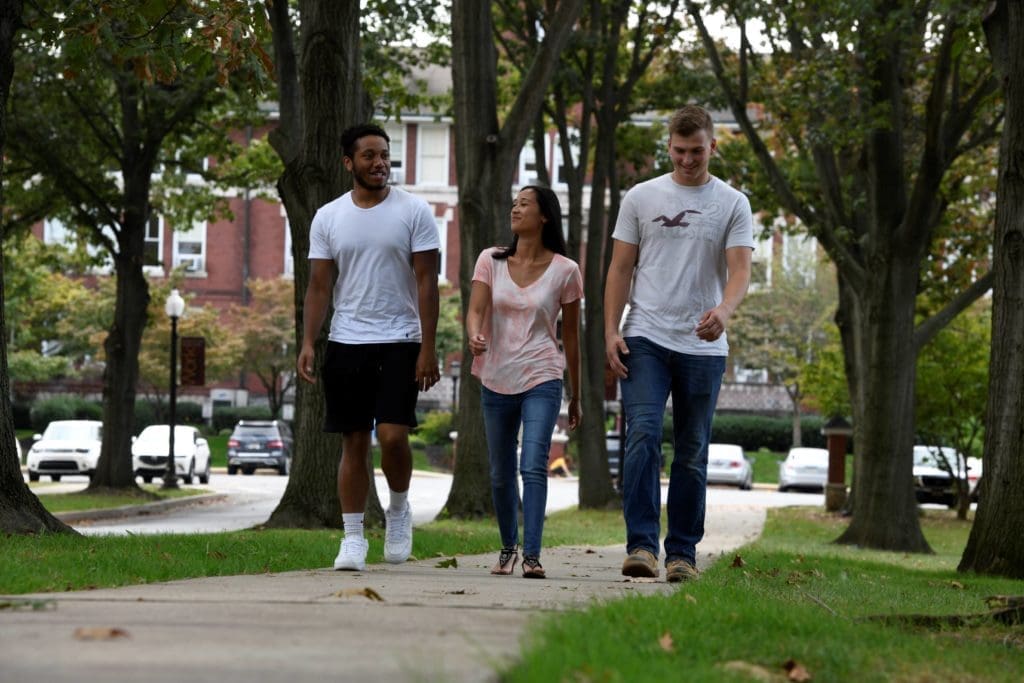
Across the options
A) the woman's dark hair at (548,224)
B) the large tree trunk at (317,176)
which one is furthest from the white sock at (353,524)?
the large tree trunk at (317,176)

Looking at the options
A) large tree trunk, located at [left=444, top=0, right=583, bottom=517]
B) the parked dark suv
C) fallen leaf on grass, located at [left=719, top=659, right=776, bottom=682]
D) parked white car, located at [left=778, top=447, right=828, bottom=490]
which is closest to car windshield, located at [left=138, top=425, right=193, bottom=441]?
the parked dark suv

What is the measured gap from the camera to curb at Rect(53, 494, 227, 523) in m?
22.4

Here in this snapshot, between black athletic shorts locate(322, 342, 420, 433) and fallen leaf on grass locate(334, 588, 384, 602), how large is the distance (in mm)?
1950

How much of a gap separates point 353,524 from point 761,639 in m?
3.44

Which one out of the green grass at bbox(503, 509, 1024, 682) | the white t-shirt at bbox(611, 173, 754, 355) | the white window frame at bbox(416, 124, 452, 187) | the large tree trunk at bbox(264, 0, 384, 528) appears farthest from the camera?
the white window frame at bbox(416, 124, 452, 187)

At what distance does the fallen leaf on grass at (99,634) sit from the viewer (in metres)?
4.51

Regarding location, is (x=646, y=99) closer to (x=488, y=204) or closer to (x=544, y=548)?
(x=488, y=204)

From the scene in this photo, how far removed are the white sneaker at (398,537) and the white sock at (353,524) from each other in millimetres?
485

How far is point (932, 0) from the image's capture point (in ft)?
59.5

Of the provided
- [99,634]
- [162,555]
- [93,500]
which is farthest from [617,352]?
[93,500]

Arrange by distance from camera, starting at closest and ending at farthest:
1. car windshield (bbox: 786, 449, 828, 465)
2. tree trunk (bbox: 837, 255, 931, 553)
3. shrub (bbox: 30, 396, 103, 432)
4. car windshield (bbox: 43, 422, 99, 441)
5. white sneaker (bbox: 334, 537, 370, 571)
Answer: white sneaker (bbox: 334, 537, 370, 571)
tree trunk (bbox: 837, 255, 931, 553)
car windshield (bbox: 43, 422, 99, 441)
car windshield (bbox: 786, 449, 828, 465)
shrub (bbox: 30, 396, 103, 432)

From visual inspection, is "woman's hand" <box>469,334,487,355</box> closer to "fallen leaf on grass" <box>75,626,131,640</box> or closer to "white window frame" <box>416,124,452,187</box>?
"fallen leaf on grass" <box>75,626,131,640</box>

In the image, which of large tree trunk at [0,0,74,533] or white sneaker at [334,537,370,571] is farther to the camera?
large tree trunk at [0,0,74,533]

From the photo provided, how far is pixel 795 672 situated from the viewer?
4.65 m
